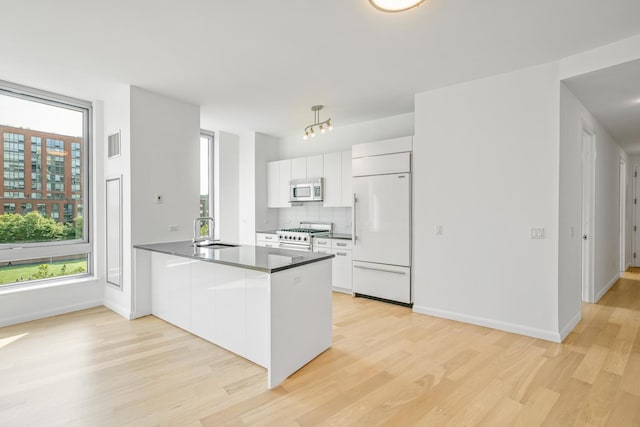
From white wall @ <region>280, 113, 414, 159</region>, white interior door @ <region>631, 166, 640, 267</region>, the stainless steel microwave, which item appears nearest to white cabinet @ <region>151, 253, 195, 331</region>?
the stainless steel microwave

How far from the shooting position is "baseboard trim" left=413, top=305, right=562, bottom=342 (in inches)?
122

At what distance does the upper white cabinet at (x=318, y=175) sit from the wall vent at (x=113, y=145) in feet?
8.61

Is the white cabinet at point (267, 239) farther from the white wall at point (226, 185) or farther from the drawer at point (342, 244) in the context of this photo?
the drawer at point (342, 244)

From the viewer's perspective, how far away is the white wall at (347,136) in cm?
483

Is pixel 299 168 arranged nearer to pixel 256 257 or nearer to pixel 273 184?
pixel 273 184

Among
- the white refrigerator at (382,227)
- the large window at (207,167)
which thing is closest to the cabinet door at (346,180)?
the white refrigerator at (382,227)

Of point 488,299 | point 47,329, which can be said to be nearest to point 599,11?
point 488,299

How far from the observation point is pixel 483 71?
3.26 metres

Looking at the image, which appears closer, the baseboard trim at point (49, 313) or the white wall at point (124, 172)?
the baseboard trim at point (49, 313)

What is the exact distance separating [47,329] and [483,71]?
5.17 meters

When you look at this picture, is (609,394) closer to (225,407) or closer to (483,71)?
(225,407)

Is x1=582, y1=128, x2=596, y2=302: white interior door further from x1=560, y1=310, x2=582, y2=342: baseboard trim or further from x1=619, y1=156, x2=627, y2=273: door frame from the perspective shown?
x1=619, y1=156, x2=627, y2=273: door frame

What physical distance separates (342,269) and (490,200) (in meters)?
2.23

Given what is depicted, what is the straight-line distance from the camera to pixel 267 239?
5.71 m
